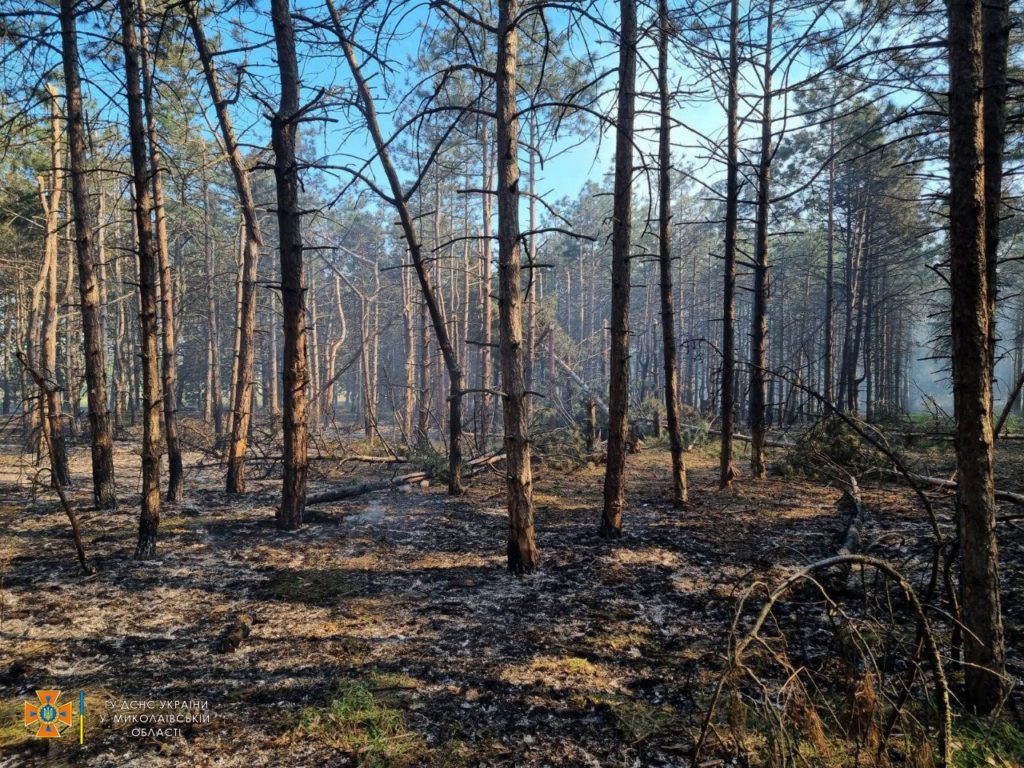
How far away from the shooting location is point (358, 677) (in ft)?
12.3

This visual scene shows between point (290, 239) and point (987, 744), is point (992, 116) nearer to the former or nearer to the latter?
point (987, 744)

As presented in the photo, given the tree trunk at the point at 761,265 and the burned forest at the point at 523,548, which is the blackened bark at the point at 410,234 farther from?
the tree trunk at the point at 761,265

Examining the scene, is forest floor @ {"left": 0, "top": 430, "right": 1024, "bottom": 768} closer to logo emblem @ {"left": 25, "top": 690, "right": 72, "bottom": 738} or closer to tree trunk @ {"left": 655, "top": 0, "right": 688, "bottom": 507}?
logo emblem @ {"left": 25, "top": 690, "right": 72, "bottom": 738}

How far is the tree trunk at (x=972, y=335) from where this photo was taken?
2.69 meters

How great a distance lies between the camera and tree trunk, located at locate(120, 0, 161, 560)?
5.92 m

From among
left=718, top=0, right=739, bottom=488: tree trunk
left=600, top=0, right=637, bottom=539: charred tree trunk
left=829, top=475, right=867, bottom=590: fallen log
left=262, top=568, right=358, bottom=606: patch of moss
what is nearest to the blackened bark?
left=600, top=0, right=637, bottom=539: charred tree trunk

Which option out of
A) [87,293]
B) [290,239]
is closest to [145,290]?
[290,239]

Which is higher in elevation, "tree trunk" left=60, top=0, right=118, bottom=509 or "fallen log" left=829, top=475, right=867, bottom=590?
"tree trunk" left=60, top=0, right=118, bottom=509

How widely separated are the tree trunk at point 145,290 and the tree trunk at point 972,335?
7177mm

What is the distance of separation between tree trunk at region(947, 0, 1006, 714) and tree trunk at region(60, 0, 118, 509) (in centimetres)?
1042

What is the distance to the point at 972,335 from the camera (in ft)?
8.87

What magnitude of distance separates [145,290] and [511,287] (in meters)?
4.23

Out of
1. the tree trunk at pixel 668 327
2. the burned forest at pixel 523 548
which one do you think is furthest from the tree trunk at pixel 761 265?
the tree trunk at pixel 668 327

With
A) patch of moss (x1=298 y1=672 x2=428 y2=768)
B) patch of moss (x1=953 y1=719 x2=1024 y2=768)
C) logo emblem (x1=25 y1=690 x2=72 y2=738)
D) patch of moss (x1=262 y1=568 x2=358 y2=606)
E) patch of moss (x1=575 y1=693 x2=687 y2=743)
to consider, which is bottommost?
patch of moss (x1=262 y1=568 x2=358 y2=606)
